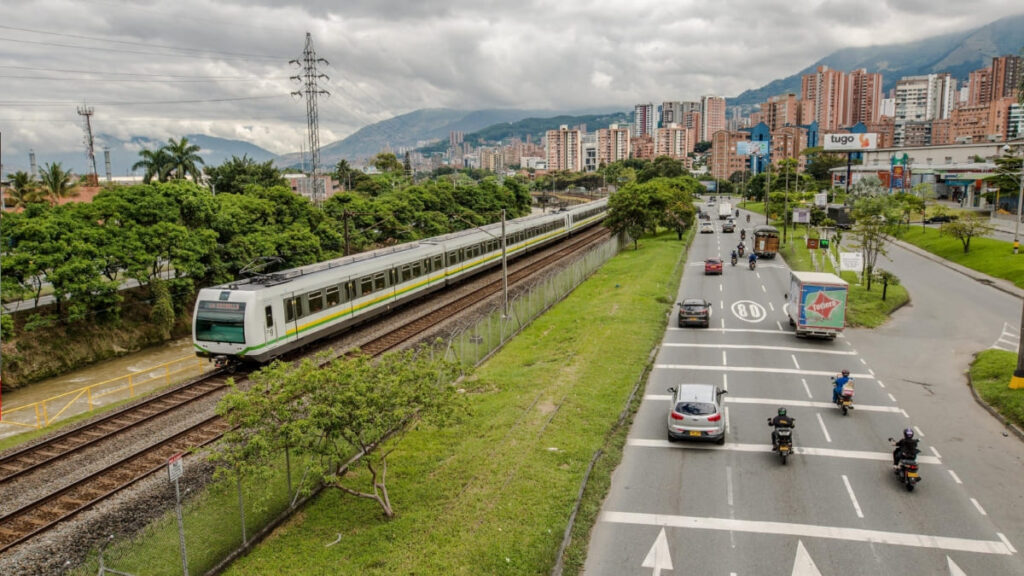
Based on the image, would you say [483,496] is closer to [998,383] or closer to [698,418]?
[698,418]

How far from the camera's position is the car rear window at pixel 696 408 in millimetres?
18391

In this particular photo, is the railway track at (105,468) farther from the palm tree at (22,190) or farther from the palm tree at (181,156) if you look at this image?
the palm tree at (181,156)

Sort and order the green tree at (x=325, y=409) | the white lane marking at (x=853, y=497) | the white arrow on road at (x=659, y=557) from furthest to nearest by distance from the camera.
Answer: the white lane marking at (x=853, y=497), the green tree at (x=325, y=409), the white arrow on road at (x=659, y=557)

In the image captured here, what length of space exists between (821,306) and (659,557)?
1967cm

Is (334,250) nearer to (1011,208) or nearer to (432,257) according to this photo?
(432,257)

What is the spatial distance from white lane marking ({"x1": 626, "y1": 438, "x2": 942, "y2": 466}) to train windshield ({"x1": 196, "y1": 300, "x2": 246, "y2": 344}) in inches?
584

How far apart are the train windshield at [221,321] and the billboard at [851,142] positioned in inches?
4740

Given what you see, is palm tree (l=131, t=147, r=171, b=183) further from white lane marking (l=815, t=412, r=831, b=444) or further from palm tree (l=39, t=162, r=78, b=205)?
white lane marking (l=815, t=412, r=831, b=444)

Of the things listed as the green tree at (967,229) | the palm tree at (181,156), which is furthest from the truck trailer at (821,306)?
the palm tree at (181,156)

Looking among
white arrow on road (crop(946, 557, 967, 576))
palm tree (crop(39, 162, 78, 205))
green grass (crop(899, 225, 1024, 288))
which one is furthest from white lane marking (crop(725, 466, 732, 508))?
palm tree (crop(39, 162, 78, 205))

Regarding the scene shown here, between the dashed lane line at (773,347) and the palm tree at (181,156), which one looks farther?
the palm tree at (181,156)

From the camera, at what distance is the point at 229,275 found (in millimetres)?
38250

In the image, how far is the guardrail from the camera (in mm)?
24150

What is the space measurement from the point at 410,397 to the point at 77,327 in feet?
90.5
